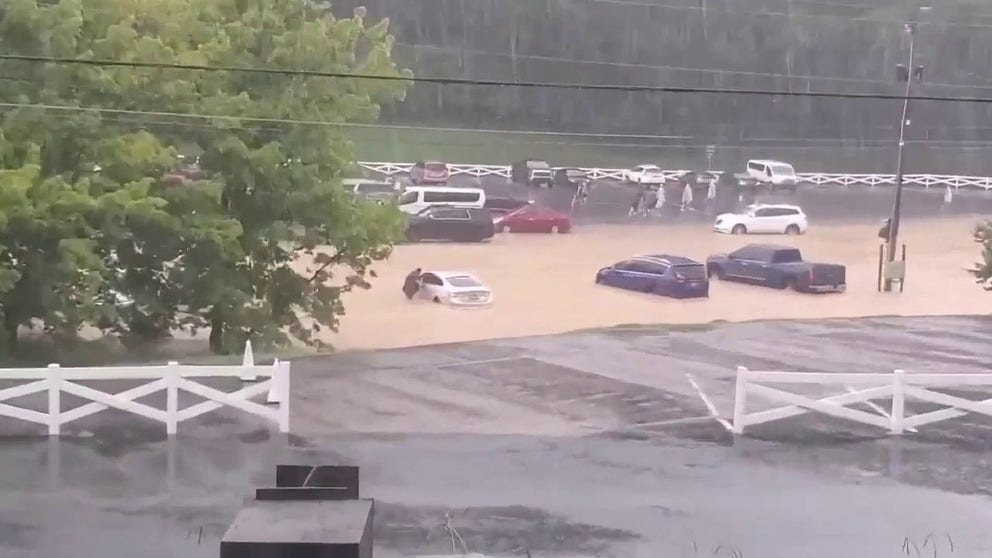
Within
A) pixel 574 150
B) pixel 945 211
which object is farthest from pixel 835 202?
pixel 574 150

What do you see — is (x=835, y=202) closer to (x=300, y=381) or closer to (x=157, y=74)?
(x=300, y=381)

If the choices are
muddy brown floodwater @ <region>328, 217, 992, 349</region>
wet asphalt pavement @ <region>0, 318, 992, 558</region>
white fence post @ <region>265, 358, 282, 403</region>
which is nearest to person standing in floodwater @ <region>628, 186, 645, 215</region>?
muddy brown floodwater @ <region>328, 217, 992, 349</region>

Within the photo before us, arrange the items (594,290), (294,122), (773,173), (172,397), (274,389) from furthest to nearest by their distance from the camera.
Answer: (773,173), (594,290), (294,122), (274,389), (172,397)

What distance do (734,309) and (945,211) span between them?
3040 millimetres

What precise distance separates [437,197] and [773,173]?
4.26 metres

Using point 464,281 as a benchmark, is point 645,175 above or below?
above

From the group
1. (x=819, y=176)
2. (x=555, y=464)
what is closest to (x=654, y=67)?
(x=819, y=176)

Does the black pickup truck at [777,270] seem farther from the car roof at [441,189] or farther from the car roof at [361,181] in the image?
the car roof at [361,181]

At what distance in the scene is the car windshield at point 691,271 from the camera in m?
13.7

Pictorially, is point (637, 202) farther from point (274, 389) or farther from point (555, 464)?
point (274, 389)

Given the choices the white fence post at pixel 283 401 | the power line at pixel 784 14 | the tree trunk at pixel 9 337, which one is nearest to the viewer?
the white fence post at pixel 283 401

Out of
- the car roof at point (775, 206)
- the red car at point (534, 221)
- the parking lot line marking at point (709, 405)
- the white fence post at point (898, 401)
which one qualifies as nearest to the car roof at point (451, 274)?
the red car at point (534, 221)

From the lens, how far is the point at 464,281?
1341 cm

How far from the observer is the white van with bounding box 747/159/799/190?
14047mm
